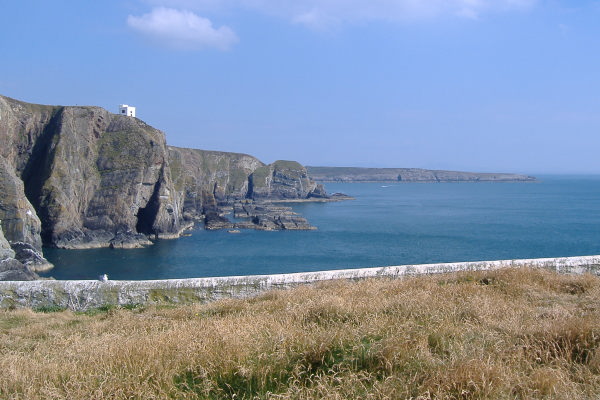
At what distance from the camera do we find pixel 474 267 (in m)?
9.97

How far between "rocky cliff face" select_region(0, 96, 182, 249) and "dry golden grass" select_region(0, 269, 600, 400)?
201ft

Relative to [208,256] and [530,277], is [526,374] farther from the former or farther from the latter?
[208,256]

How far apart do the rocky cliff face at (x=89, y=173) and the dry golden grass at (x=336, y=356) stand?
61.2 metres

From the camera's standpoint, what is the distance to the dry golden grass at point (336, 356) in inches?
143

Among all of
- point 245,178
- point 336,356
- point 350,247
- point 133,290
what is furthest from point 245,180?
point 336,356

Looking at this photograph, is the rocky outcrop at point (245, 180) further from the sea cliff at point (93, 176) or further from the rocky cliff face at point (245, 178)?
the sea cliff at point (93, 176)

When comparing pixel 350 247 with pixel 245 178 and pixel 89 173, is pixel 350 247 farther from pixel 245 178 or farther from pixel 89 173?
pixel 245 178

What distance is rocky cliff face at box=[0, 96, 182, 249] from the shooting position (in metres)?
65.8

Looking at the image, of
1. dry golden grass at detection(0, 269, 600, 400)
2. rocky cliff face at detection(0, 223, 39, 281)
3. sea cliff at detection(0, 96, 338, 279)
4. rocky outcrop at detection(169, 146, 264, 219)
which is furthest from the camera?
rocky outcrop at detection(169, 146, 264, 219)

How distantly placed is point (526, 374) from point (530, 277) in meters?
4.55

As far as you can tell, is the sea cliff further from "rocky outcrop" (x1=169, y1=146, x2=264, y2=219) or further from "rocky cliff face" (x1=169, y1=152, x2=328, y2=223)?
"rocky cliff face" (x1=169, y1=152, x2=328, y2=223)

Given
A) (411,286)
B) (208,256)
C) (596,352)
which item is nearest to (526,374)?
(596,352)

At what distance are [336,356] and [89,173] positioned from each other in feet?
254

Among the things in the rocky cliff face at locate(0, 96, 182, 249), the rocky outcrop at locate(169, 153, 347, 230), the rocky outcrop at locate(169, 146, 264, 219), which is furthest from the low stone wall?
the rocky outcrop at locate(169, 153, 347, 230)
